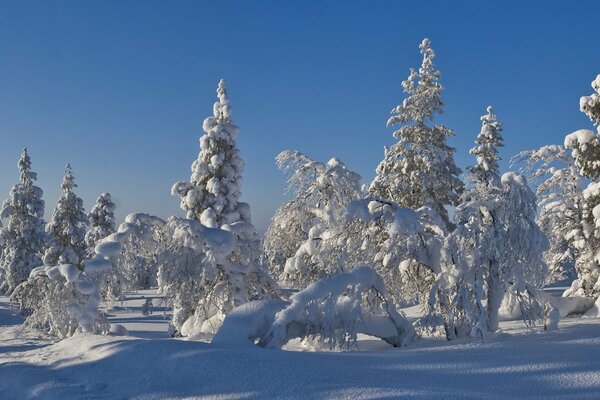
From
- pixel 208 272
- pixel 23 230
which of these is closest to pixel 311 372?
pixel 208 272

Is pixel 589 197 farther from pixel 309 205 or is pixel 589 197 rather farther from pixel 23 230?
pixel 23 230

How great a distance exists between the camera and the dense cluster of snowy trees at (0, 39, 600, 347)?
41.3 ft

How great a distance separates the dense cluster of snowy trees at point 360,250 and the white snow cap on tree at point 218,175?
6 centimetres

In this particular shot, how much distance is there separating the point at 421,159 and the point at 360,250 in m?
12.1

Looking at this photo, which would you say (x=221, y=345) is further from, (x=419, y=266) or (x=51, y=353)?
(x=419, y=266)

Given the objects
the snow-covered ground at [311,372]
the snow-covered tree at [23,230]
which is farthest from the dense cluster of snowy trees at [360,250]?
the snow-covered tree at [23,230]

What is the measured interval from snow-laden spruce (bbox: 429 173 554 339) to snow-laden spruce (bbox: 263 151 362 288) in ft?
13.8

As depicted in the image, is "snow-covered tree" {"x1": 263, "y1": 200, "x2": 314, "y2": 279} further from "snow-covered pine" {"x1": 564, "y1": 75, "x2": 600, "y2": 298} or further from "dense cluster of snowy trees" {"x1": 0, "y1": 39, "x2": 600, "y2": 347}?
"snow-covered pine" {"x1": 564, "y1": 75, "x2": 600, "y2": 298}

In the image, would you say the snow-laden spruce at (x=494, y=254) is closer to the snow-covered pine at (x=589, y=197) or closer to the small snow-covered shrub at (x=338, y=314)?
the small snow-covered shrub at (x=338, y=314)

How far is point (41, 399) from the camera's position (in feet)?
28.0

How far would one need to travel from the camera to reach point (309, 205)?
58.4 ft

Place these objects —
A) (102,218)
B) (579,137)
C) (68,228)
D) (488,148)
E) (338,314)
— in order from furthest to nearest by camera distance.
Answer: (102,218)
(68,228)
(488,148)
(579,137)
(338,314)

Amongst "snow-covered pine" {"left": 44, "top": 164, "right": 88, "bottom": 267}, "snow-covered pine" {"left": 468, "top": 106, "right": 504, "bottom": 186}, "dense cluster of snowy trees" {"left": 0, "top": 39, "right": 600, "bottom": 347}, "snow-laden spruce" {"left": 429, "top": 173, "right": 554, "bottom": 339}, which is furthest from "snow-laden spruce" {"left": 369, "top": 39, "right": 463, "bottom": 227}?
"snow-covered pine" {"left": 44, "top": 164, "right": 88, "bottom": 267}

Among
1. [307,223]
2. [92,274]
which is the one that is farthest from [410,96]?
[92,274]
